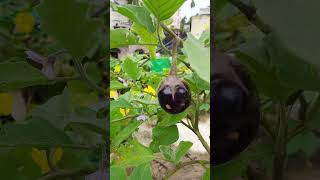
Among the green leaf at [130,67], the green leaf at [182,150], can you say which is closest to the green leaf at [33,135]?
the green leaf at [182,150]

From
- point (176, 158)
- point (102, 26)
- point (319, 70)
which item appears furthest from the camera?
point (176, 158)

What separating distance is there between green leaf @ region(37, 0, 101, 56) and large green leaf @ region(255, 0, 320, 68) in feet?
0.45

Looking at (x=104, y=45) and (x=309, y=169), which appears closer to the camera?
(x=309, y=169)

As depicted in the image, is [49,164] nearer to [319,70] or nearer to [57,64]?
[57,64]

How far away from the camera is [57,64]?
38 cm

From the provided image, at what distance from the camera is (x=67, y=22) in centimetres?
29

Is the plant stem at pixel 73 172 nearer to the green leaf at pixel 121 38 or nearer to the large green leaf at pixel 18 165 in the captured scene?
the large green leaf at pixel 18 165

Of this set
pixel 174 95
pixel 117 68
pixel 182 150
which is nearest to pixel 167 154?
pixel 182 150

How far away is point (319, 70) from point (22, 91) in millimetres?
266

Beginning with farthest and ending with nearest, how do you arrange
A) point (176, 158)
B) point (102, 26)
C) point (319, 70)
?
point (176, 158)
point (102, 26)
point (319, 70)

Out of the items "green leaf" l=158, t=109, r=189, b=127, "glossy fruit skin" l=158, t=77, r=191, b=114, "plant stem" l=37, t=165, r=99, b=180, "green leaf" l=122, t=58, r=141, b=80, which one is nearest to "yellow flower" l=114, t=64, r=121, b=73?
"green leaf" l=122, t=58, r=141, b=80

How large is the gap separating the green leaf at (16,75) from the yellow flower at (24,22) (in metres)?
0.15

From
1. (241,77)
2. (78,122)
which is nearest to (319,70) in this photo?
(241,77)

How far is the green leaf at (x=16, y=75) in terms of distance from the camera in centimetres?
29
